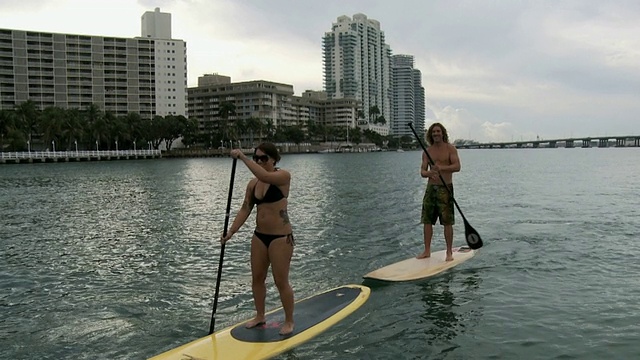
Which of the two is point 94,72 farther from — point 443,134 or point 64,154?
point 443,134

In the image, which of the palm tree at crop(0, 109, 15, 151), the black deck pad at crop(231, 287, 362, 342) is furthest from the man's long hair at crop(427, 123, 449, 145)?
the palm tree at crop(0, 109, 15, 151)

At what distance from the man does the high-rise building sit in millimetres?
191046

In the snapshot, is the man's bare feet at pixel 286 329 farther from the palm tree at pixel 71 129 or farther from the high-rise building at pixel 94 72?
the high-rise building at pixel 94 72

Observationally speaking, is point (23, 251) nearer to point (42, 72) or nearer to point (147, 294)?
point (147, 294)

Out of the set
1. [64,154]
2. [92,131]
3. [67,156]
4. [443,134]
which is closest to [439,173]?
[443,134]

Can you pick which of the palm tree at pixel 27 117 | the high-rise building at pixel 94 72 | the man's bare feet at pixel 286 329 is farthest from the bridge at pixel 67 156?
the man's bare feet at pixel 286 329

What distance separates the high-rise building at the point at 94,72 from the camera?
580 ft

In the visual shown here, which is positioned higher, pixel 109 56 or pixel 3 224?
pixel 109 56

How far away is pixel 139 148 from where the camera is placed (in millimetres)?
167375

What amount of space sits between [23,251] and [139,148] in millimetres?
158700

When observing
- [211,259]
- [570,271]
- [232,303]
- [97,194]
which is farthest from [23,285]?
[97,194]

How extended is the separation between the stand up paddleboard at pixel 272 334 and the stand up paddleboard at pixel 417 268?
1.73 m

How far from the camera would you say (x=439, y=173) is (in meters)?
11.2

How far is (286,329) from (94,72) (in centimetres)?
19985
